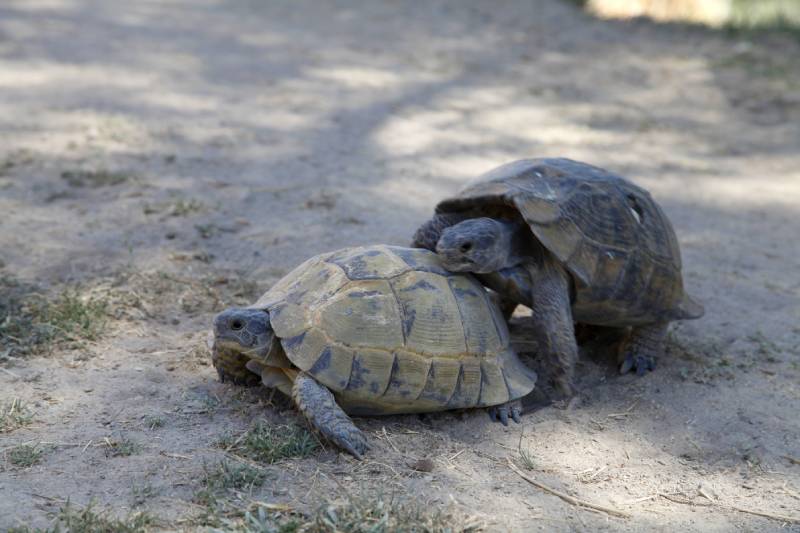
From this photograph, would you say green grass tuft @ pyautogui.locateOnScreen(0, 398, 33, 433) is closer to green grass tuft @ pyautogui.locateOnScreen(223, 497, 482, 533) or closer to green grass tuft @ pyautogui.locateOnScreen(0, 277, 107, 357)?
green grass tuft @ pyautogui.locateOnScreen(0, 277, 107, 357)

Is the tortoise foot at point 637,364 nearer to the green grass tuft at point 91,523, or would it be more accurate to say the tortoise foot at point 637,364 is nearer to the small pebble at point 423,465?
the small pebble at point 423,465

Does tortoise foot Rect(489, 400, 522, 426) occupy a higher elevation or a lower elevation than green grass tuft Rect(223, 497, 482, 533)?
lower

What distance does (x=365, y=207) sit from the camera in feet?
21.6

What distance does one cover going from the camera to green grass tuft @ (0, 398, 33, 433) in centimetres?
363

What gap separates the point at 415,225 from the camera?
20.7 feet

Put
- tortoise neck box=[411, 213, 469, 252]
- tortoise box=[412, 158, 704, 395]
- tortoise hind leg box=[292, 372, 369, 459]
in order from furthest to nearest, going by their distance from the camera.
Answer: tortoise neck box=[411, 213, 469, 252], tortoise box=[412, 158, 704, 395], tortoise hind leg box=[292, 372, 369, 459]

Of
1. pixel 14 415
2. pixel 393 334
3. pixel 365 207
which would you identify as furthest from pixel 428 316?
pixel 365 207

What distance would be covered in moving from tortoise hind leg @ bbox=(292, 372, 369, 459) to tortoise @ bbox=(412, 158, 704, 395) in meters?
0.94

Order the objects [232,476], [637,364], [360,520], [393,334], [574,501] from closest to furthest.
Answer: [360,520] < [232,476] < [574,501] < [393,334] < [637,364]

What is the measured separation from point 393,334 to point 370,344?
117mm

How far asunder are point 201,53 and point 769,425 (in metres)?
8.56

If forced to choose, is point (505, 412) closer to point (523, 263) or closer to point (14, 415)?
point (523, 263)

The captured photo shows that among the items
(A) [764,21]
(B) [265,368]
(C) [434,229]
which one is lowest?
(B) [265,368]

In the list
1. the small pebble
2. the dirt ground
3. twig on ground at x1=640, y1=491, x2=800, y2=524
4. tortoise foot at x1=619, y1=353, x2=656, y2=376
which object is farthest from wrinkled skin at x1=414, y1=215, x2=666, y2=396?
the small pebble
